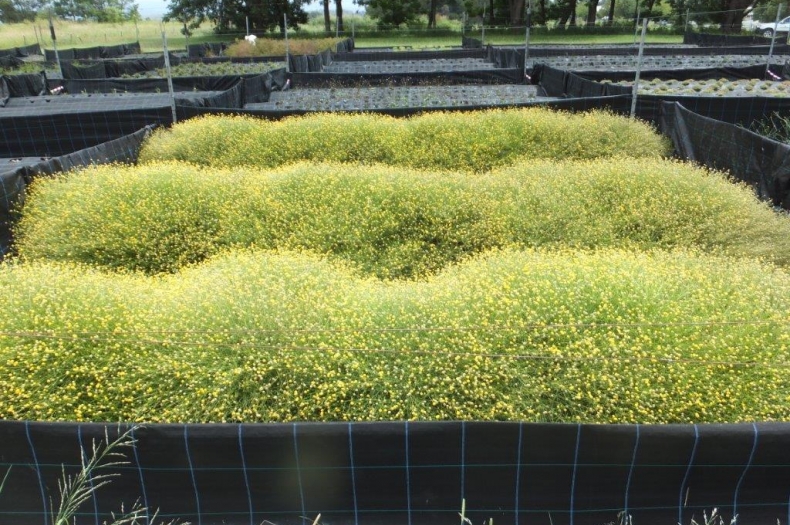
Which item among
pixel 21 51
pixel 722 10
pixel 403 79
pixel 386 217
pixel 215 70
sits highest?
pixel 722 10

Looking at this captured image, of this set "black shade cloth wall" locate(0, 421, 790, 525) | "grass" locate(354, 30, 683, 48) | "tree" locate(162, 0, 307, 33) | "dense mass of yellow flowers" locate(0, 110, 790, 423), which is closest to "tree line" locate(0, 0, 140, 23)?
"tree" locate(162, 0, 307, 33)

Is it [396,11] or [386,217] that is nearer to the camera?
[386,217]

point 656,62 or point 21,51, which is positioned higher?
point 21,51

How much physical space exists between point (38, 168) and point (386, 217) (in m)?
4.39

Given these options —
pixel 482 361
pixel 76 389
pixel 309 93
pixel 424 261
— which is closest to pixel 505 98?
pixel 309 93

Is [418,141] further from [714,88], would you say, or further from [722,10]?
[722,10]

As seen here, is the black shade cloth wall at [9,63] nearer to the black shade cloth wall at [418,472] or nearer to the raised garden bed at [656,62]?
the raised garden bed at [656,62]

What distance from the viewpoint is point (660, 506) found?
9.98 feet

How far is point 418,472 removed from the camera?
3.06 m

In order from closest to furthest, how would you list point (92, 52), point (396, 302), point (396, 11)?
point (396, 302) < point (92, 52) < point (396, 11)

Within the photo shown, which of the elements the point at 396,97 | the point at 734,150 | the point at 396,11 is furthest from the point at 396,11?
the point at 734,150

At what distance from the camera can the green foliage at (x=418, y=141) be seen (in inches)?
346

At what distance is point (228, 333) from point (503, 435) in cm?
195

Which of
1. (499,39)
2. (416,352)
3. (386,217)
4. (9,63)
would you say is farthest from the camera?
(499,39)
